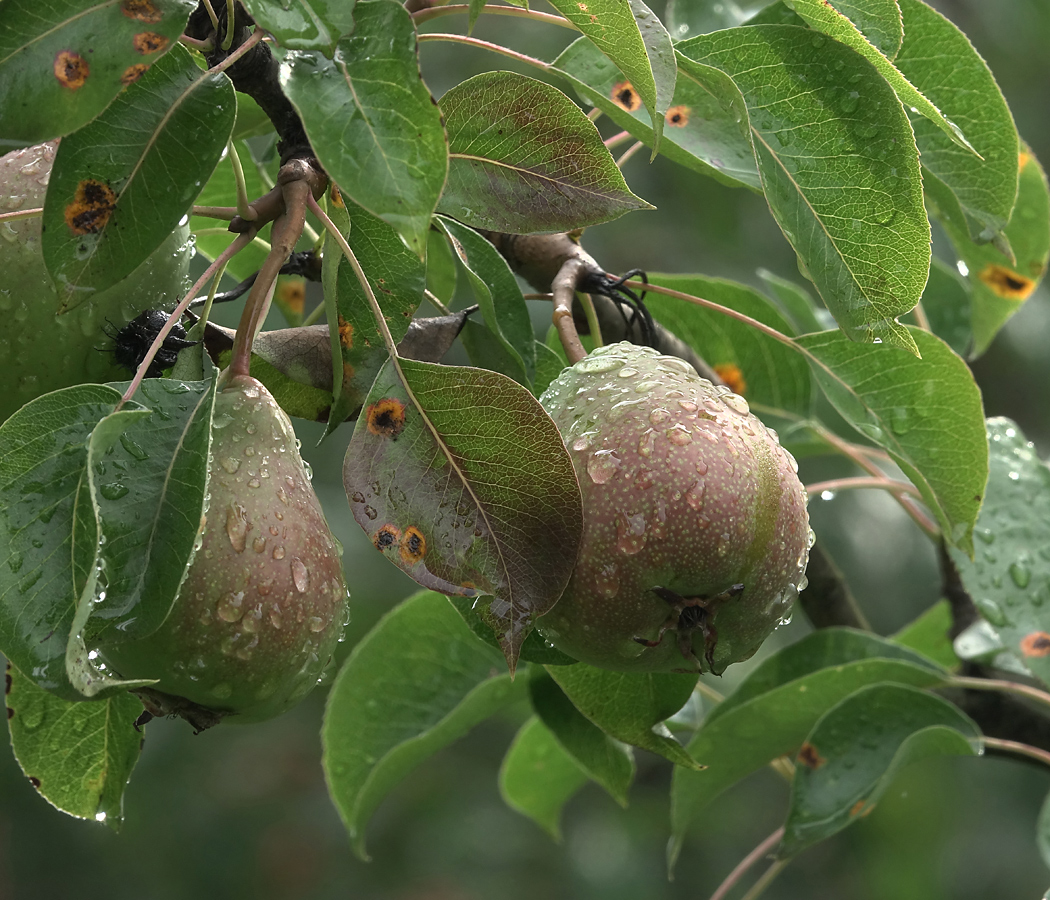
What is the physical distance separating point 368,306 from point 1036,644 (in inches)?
31.2

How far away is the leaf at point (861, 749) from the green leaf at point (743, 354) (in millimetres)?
469

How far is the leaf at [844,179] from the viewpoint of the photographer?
2.62 ft

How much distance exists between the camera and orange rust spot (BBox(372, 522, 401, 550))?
727 millimetres

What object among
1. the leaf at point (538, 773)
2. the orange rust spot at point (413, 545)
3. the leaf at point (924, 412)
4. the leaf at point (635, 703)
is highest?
the orange rust spot at point (413, 545)

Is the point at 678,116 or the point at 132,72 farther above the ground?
the point at 132,72

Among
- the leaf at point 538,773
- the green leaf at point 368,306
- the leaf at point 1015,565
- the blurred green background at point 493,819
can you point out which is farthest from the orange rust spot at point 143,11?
the blurred green background at point 493,819

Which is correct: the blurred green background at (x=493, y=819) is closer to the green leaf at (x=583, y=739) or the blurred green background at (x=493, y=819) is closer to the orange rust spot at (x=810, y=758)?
the green leaf at (x=583, y=739)

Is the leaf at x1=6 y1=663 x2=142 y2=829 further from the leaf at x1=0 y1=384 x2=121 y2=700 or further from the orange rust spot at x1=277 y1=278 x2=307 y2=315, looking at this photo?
the orange rust spot at x1=277 y1=278 x2=307 y2=315

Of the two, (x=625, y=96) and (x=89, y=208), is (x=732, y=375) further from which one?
(x=89, y=208)

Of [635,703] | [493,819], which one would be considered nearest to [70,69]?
[635,703]

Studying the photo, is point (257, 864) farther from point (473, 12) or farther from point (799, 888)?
point (473, 12)

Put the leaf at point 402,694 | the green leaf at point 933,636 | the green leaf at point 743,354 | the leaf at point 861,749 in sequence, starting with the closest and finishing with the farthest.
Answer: the leaf at point 861,749
the leaf at point 402,694
the green leaf at point 743,354
the green leaf at point 933,636

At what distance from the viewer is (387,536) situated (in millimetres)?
730

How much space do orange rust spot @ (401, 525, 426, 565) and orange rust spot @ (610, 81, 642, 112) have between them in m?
0.42
